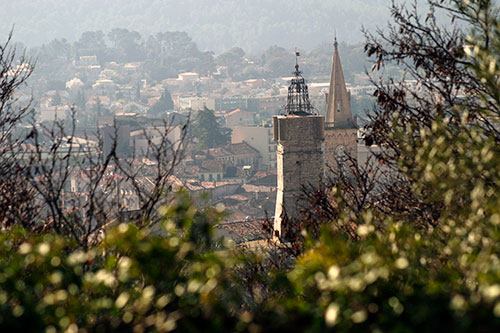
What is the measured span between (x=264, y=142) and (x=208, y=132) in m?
7.30

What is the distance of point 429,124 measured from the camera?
24.6 feet

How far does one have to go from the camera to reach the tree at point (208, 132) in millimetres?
70812

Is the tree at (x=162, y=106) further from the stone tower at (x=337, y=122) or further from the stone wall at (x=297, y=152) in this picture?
the stone wall at (x=297, y=152)

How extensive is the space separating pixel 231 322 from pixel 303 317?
355 mm

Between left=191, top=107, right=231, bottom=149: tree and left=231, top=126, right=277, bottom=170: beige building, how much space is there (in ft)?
14.2

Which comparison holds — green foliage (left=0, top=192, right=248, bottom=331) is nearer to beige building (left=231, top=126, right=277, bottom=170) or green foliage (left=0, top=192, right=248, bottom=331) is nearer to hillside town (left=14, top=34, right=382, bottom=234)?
hillside town (left=14, top=34, right=382, bottom=234)

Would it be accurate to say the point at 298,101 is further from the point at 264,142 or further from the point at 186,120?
the point at 264,142

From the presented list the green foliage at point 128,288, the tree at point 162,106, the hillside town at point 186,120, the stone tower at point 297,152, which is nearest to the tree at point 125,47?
the hillside town at point 186,120

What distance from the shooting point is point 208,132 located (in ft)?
233

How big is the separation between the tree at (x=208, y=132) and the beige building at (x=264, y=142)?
14.2 feet

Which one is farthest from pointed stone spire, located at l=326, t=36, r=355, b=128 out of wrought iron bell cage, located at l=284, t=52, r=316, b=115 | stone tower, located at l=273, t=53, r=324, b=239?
stone tower, located at l=273, t=53, r=324, b=239

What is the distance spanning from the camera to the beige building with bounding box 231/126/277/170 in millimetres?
65375

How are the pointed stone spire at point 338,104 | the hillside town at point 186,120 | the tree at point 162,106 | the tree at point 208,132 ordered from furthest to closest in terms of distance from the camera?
the tree at point 162,106, the tree at point 208,132, the hillside town at point 186,120, the pointed stone spire at point 338,104

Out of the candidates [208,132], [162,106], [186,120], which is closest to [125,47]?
[162,106]
